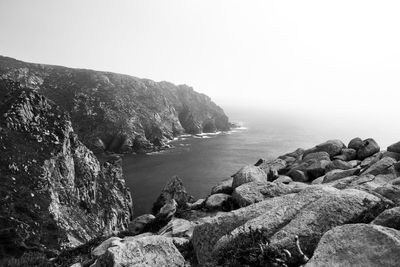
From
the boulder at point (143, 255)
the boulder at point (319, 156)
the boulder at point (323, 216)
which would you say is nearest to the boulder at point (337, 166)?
the boulder at point (319, 156)

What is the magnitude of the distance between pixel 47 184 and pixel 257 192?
153ft

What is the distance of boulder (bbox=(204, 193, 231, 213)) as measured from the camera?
76.8 feet

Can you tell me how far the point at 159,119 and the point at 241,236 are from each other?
177 meters

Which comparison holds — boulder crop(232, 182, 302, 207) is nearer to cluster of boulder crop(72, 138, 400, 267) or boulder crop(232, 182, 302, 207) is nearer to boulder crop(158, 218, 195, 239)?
boulder crop(158, 218, 195, 239)

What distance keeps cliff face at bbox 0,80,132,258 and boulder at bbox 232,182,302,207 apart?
3502cm

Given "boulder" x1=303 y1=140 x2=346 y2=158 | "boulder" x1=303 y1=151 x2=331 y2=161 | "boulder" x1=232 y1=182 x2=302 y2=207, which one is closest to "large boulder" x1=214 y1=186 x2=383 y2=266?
"boulder" x1=232 y1=182 x2=302 y2=207

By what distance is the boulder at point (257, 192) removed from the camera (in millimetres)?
20028

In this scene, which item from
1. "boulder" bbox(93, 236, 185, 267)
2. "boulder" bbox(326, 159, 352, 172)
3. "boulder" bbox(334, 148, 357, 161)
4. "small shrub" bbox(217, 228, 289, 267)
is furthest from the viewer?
"boulder" bbox(334, 148, 357, 161)

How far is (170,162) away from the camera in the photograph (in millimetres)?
118375

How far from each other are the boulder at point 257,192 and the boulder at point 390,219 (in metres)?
9.84

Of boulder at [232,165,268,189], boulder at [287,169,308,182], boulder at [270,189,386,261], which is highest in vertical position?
boulder at [270,189,386,261]

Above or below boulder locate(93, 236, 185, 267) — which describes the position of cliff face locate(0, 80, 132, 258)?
below

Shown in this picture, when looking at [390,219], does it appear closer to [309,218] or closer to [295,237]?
[309,218]

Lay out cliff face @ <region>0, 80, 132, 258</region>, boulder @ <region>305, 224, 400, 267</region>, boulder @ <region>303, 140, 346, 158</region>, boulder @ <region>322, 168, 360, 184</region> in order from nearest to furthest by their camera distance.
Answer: boulder @ <region>305, 224, 400, 267</region>
boulder @ <region>322, 168, 360, 184</region>
boulder @ <region>303, 140, 346, 158</region>
cliff face @ <region>0, 80, 132, 258</region>
